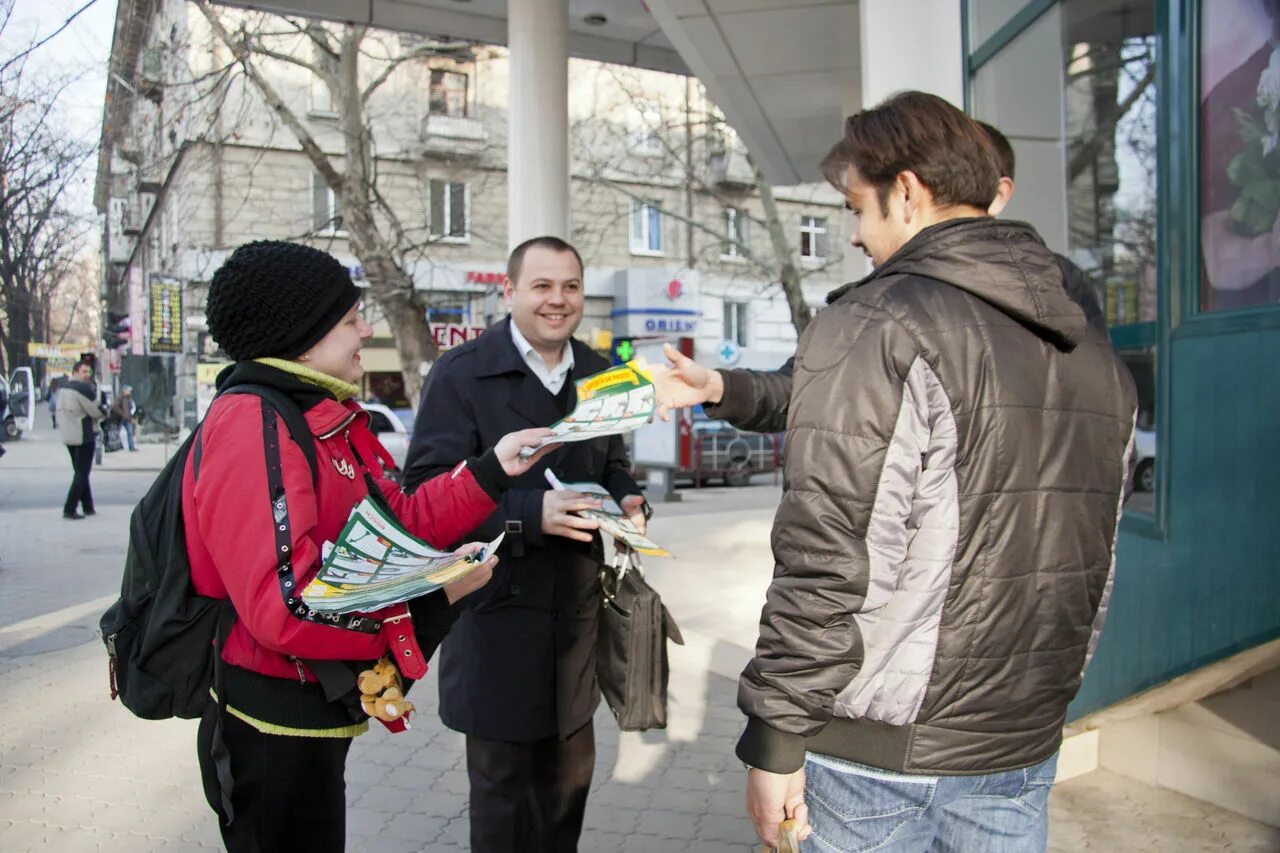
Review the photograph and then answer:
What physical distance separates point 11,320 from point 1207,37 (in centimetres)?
4468

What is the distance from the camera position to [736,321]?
35188 mm

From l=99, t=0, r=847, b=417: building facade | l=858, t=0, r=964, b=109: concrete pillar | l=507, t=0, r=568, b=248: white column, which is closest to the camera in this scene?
l=858, t=0, r=964, b=109: concrete pillar

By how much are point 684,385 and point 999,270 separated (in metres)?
0.90

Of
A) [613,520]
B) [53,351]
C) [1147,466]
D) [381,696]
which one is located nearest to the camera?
[381,696]

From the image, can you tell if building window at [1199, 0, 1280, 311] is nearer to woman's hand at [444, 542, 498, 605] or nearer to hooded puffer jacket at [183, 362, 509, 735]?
→ woman's hand at [444, 542, 498, 605]

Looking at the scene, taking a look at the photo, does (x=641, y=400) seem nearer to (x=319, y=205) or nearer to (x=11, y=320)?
(x=319, y=205)

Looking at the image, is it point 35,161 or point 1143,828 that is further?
point 35,161

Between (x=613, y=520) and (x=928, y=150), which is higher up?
(x=928, y=150)

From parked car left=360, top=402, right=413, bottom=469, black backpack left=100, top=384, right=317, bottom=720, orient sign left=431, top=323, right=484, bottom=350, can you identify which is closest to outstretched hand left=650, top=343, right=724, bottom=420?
black backpack left=100, top=384, right=317, bottom=720

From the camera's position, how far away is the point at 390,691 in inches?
84.4

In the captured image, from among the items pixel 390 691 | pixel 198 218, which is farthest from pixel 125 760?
pixel 198 218

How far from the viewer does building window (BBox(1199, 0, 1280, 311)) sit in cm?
337

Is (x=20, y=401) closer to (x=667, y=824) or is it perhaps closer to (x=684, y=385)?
(x=667, y=824)

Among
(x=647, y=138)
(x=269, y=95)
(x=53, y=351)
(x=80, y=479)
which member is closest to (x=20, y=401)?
(x=53, y=351)
